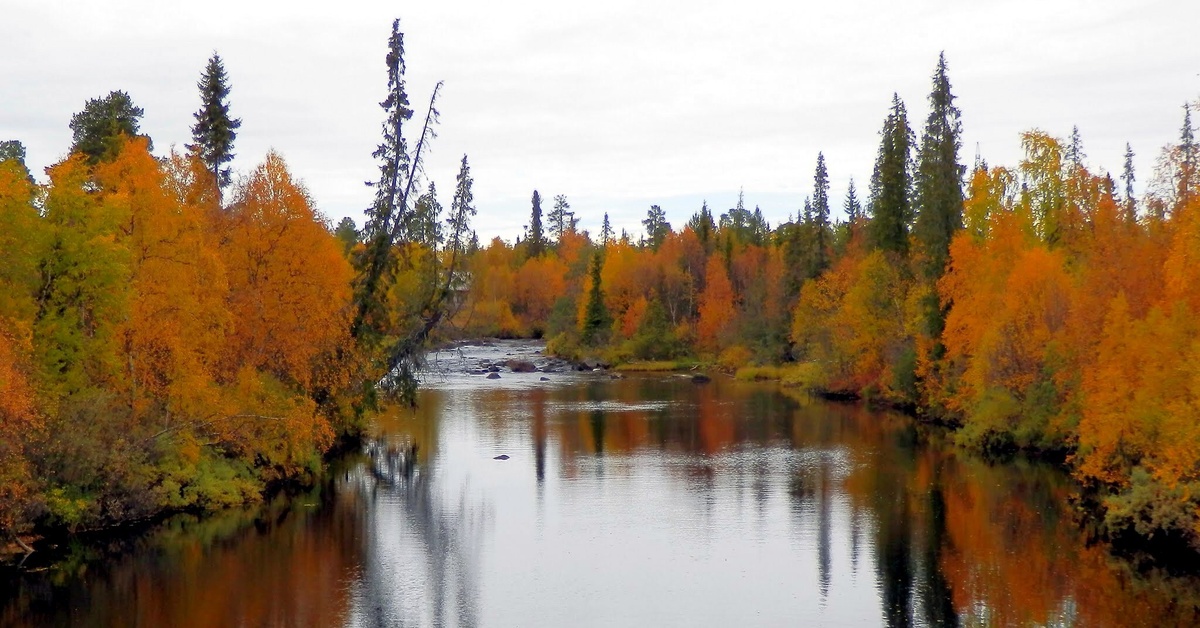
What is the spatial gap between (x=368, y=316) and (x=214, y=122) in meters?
15.0

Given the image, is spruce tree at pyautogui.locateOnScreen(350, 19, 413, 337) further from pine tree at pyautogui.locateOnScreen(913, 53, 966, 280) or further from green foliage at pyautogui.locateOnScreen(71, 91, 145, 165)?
pine tree at pyautogui.locateOnScreen(913, 53, 966, 280)

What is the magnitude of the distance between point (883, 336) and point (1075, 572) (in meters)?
37.4

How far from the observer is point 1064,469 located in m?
40.1

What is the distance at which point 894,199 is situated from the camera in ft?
216

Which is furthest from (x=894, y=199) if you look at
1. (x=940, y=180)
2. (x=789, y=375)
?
(x=789, y=375)

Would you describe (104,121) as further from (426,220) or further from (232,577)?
(232,577)

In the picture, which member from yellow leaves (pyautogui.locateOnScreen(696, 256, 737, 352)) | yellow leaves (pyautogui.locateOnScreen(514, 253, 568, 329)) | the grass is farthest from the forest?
yellow leaves (pyautogui.locateOnScreen(514, 253, 568, 329))

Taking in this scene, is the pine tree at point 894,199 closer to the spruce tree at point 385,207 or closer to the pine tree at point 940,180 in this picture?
the pine tree at point 940,180

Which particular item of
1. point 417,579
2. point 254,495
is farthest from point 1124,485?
point 254,495

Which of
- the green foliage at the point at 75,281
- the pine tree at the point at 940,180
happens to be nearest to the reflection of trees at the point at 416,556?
the green foliage at the point at 75,281

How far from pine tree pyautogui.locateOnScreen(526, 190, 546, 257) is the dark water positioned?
11078 centimetres

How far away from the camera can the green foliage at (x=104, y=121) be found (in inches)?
2030

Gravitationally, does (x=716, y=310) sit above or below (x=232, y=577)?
above

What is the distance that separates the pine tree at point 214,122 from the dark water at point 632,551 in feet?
54.8
